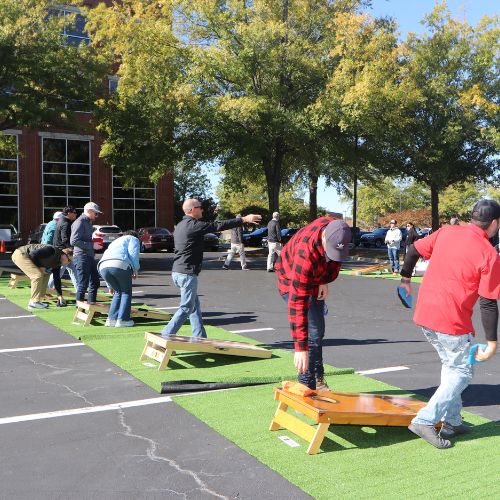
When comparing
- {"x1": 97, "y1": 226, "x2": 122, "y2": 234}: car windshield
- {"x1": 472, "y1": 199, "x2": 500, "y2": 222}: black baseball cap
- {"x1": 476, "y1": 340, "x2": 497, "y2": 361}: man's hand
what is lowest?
{"x1": 476, "y1": 340, "x2": 497, "y2": 361}: man's hand

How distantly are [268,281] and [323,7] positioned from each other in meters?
15.5

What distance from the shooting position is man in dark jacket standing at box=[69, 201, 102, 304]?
9.91 meters

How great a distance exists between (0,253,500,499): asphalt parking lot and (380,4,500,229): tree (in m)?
22.2

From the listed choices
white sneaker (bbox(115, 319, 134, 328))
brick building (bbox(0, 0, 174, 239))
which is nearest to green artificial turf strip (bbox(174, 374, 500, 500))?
white sneaker (bbox(115, 319, 134, 328))

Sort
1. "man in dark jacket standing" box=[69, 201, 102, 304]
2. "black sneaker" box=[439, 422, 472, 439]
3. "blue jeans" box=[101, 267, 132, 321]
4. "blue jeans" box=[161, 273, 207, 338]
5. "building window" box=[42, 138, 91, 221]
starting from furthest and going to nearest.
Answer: "building window" box=[42, 138, 91, 221] < "man in dark jacket standing" box=[69, 201, 102, 304] < "blue jeans" box=[101, 267, 132, 321] < "blue jeans" box=[161, 273, 207, 338] < "black sneaker" box=[439, 422, 472, 439]

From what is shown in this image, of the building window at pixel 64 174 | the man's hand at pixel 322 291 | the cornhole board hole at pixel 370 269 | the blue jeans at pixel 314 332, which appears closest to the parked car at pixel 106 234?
the building window at pixel 64 174

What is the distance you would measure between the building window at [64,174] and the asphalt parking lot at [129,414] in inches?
1211

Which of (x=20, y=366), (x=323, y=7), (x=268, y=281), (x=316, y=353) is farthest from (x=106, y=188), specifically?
(x=316, y=353)

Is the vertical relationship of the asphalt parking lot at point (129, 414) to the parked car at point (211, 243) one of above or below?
below

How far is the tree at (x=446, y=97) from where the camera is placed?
98.7 feet

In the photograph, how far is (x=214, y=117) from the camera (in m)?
25.0

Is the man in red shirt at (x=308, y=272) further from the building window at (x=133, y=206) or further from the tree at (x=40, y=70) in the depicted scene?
the building window at (x=133, y=206)

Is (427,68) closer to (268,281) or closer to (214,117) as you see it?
(214,117)

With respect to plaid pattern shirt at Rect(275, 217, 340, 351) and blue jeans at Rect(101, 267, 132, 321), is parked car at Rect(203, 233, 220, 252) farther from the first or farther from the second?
plaid pattern shirt at Rect(275, 217, 340, 351)
